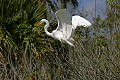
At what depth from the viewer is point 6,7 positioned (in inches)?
438

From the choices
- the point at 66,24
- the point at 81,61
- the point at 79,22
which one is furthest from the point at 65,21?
the point at 81,61

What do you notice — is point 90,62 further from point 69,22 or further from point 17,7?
point 17,7

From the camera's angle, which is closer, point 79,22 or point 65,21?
point 79,22

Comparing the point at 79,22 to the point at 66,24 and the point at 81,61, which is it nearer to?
the point at 66,24

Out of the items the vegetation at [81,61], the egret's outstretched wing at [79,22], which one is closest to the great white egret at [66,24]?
the egret's outstretched wing at [79,22]

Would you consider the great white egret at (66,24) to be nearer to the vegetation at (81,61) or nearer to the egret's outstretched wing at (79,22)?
the egret's outstretched wing at (79,22)

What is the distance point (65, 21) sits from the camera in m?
5.92

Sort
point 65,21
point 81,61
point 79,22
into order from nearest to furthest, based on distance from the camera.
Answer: point 81,61
point 79,22
point 65,21

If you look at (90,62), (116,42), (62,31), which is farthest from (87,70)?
(62,31)

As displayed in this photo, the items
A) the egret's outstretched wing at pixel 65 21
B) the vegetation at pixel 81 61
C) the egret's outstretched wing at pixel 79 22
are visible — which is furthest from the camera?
the egret's outstretched wing at pixel 65 21

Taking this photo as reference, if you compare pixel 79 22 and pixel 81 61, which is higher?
pixel 79 22

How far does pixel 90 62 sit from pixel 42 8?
6702 millimetres

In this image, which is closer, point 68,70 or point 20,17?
point 68,70

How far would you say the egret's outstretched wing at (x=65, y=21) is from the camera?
5750 millimetres
